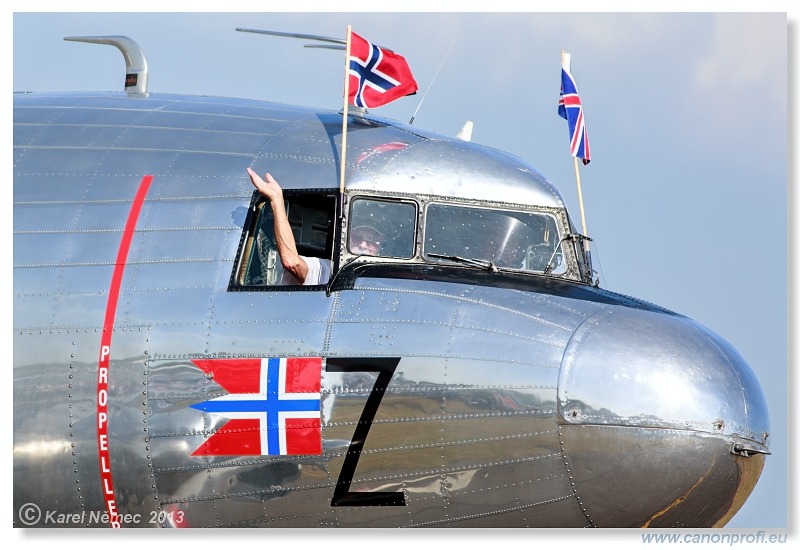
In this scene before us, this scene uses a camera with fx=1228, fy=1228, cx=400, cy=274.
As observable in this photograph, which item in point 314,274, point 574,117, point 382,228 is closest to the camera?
point 314,274

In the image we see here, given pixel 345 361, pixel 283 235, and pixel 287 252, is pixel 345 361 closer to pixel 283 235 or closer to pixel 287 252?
pixel 287 252

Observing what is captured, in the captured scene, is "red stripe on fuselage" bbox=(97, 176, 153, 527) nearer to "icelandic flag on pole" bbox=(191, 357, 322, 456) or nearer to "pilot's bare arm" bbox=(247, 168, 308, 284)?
"icelandic flag on pole" bbox=(191, 357, 322, 456)

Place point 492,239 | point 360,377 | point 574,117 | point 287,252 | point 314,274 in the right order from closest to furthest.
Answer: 1. point 360,377
2. point 287,252
3. point 314,274
4. point 492,239
5. point 574,117

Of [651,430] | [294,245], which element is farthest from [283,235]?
[651,430]

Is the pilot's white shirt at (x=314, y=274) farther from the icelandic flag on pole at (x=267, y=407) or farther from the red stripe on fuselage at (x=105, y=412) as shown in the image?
the red stripe on fuselage at (x=105, y=412)

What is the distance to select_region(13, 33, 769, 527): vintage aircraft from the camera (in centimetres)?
1026

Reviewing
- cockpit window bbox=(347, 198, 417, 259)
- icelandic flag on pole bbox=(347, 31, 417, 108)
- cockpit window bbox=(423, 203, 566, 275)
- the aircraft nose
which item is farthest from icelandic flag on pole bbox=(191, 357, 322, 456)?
icelandic flag on pole bbox=(347, 31, 417, 108)

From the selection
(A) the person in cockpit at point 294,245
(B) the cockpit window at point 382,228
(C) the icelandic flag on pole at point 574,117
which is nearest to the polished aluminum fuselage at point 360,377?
(B) the cockpit window at point 382,228

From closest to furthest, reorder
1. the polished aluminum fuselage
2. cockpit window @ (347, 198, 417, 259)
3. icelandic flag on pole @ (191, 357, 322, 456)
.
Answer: the polished aluminum fuselage → icelandic flag on pole @ (191, 357, 322, 456) → cockpit window @ (347, 198, 417, 259)

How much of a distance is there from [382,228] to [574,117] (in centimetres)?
348

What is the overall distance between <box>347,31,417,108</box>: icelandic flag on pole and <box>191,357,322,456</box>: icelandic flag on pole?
3116 millimetres

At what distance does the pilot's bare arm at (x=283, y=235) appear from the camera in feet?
36.7

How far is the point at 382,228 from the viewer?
1150 cm

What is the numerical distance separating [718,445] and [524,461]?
160 cm
